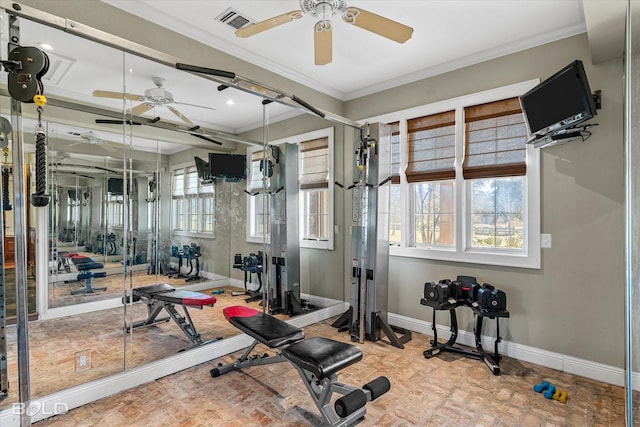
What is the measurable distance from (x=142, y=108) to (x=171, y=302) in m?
1.68

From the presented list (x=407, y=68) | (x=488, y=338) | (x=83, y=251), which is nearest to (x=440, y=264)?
(x=488, y=338)

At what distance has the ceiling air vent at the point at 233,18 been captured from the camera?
2666mm

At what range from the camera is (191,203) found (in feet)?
10.7

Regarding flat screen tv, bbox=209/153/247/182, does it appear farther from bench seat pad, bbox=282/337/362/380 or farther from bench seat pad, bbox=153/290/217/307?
bench seat pad, bbox=282/337/362/380

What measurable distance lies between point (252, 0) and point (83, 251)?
2370 millimetres

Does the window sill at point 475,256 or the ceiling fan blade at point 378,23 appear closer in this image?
the ceiling fan blade at point 378,23

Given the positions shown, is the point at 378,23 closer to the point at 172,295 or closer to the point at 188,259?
the point at 188,259

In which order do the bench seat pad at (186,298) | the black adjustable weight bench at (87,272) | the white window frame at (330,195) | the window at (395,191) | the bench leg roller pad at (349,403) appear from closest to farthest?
the bench leg roller pad at (349,403)
the black adjustable weight bench at (87,272)
the bench seat pad at (186,298)
the window at (395,191)
the white window frame at (330,195)

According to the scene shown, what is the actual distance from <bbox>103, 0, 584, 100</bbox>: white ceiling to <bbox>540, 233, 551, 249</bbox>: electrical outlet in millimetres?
1778

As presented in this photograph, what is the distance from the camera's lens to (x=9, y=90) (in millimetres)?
1839

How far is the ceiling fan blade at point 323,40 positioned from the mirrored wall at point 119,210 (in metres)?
1.02

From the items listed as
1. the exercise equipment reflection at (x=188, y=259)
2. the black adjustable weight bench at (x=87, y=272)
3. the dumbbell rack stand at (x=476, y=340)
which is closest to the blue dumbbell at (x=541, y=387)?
the dumbbell rack stand at (x=476, y=340)

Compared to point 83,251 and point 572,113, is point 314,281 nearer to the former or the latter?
point 83,251

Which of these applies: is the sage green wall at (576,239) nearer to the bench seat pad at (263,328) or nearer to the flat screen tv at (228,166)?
the bench seat pad at (263,328)
